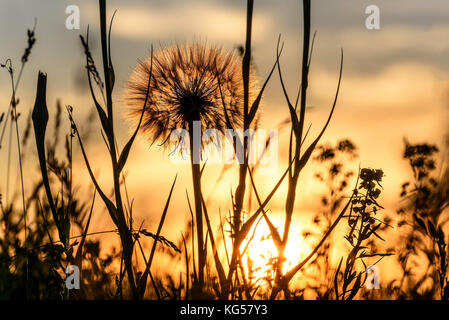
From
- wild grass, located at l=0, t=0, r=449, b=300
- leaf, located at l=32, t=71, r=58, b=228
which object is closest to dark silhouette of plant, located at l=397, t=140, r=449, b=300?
wild grass, located at l=0, t=0, r=449, b=300

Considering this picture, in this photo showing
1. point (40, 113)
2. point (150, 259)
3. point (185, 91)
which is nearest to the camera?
point (150, 259)

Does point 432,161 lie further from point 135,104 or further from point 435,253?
point 135,104

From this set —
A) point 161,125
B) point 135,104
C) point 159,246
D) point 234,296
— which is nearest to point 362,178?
point 234,296

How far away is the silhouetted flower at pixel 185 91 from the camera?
2256 millimetres

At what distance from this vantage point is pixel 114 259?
247 centimetres

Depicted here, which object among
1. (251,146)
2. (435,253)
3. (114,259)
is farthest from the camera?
(114,259)

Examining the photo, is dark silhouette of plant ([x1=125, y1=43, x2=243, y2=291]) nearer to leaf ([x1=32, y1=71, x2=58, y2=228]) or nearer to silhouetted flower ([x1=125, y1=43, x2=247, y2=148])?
silhouetted flower ([x1=125, y1=43, x2=247, y2=148])

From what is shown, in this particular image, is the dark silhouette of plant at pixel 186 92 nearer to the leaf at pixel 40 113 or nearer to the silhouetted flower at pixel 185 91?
the silhouetted flower at pixel 185 91

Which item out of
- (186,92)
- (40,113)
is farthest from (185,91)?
(40,113)

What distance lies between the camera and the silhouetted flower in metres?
2.26

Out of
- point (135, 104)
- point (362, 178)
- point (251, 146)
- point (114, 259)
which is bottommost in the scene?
point (114, 259)

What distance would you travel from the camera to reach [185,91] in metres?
2.36

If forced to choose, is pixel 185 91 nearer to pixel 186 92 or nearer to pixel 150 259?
pixel 186 92
